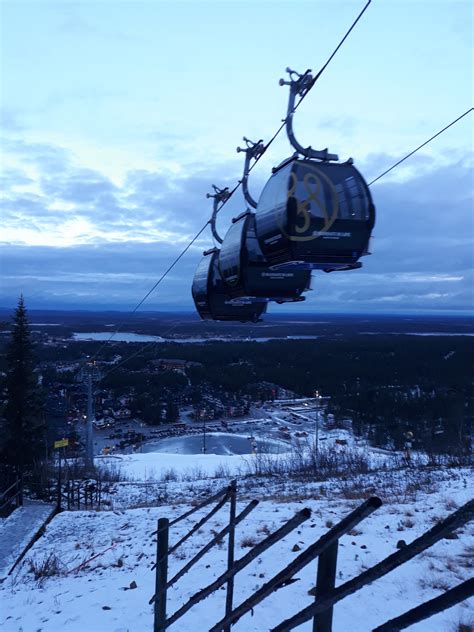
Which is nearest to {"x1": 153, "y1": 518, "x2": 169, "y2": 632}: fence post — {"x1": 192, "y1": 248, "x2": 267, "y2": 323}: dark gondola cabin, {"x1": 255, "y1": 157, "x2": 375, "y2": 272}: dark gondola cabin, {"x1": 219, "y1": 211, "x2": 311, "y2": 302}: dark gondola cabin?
{"x1": 255, "y1": 157, "x2": 375, "y2": 272}: dark gondola cabin

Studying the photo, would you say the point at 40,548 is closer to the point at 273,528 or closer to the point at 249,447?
the point at 273,528

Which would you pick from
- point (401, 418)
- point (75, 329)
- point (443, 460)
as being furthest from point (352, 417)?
point (75, 329)

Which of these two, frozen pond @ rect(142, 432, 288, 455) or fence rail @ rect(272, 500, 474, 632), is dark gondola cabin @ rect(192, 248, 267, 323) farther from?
→ frozen pond @ rect(142, 432, 288, 455)

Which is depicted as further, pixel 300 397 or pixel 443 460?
pixel 300 397

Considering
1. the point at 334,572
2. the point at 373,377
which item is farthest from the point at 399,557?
the point at 373,377

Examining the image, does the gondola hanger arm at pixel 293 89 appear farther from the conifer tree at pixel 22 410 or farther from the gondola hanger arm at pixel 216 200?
the conifer tree at pixel 22 410

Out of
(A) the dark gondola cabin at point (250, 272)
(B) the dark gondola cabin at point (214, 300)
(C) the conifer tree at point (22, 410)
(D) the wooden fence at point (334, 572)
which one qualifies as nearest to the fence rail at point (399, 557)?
(D) the wooden fence at point (334, 572)
